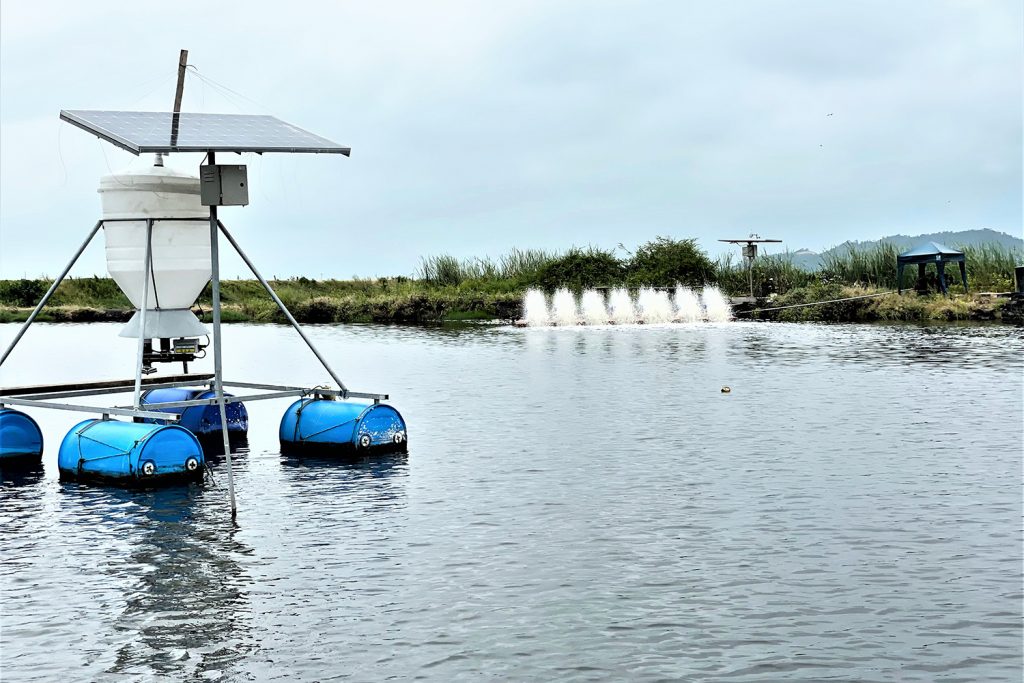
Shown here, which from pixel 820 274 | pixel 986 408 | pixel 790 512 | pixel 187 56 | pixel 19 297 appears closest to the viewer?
pixel 790 512

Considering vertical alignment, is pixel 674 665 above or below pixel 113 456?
below

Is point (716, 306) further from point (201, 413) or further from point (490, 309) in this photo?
point (201, 413)

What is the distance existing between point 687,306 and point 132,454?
49.3 m

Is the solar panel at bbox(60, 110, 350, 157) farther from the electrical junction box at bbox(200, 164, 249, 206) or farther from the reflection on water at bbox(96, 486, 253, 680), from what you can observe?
the reflection on water at bbox(96, 486, 253, 680)

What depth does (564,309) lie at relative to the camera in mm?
65938

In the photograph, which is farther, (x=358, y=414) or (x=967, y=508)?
(x=358, y=414)

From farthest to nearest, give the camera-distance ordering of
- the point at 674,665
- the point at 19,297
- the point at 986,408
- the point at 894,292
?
the point at 19,297 → the point at 894,292 → the point at 986,408 → the point at 674,665

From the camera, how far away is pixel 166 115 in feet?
66.6

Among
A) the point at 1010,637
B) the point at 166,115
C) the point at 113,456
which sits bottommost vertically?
the point at 1010,637

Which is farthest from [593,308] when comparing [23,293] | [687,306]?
[23,293]

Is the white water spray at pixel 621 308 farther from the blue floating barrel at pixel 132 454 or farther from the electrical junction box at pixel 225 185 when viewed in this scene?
the electrical junction box at pixel 225 185

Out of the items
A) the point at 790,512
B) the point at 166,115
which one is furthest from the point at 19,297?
the point at 790,512

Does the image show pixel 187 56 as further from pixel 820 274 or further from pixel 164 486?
pixel 820 274

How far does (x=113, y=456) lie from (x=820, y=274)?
188ft
